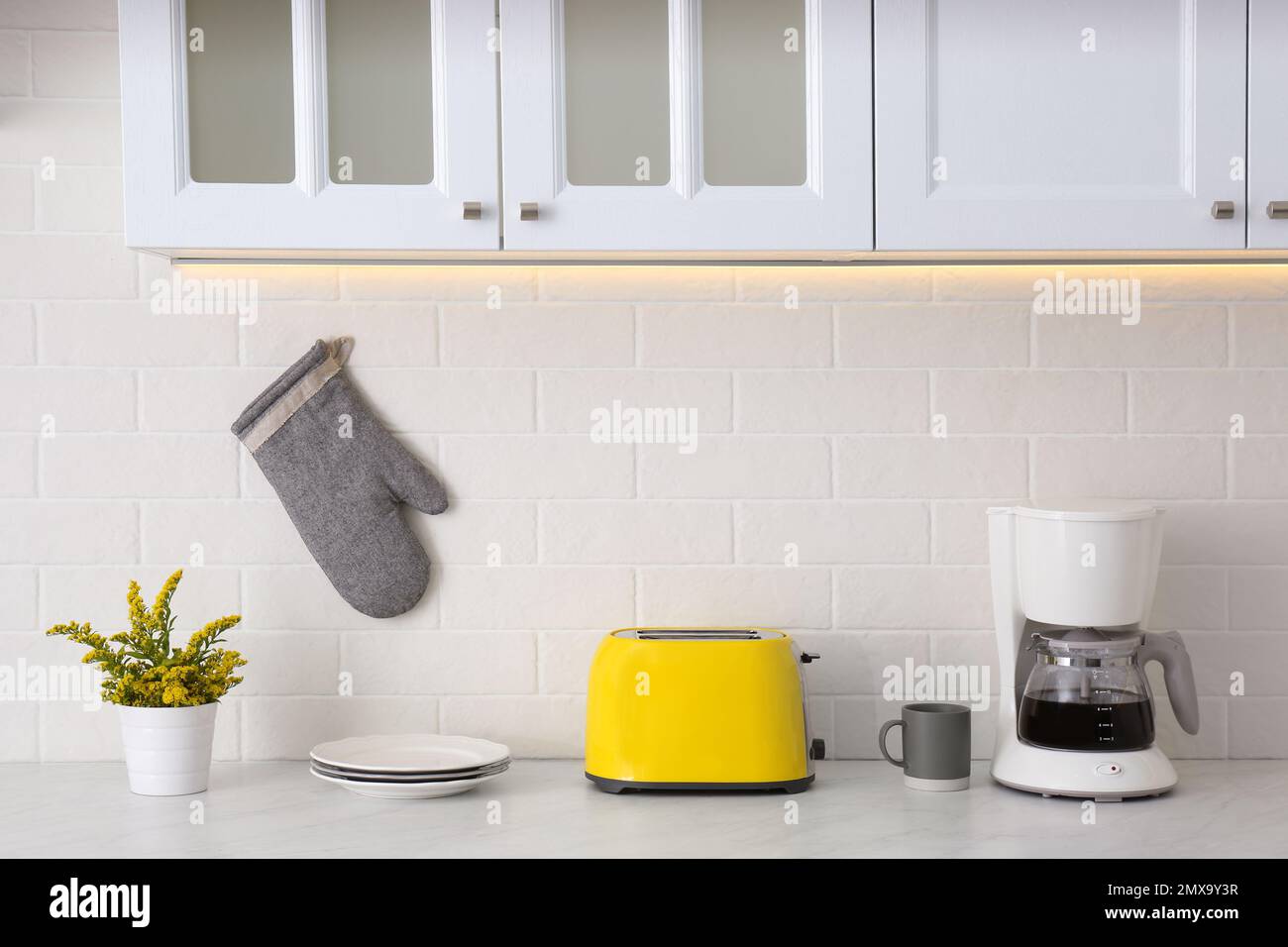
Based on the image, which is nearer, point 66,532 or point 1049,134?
point 1049,134

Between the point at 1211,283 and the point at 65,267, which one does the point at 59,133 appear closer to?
the point at 65,267

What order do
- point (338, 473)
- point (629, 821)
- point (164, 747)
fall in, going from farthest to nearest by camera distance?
point (338, 473) → point (164, 747) → point (629, 821)

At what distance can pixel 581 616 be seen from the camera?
1.75 metres

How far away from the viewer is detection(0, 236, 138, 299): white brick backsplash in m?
1.73

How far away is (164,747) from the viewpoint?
59.9 inches

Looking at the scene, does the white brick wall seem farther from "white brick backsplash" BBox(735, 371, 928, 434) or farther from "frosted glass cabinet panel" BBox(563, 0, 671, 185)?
"frosted glass cabinet panel" BBox(563, 0, 671, 185)

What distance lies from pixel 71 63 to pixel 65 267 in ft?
0.95

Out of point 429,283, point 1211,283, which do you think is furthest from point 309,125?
point 1211,283

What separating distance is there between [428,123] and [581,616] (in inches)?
28.1

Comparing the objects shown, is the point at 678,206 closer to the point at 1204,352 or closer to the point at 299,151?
the point at 299,151

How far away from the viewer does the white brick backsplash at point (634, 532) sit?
1749mm

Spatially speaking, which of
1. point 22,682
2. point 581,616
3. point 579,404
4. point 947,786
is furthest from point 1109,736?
point 22,682

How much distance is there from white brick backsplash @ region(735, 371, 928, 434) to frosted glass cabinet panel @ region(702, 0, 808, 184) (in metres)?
0.37
